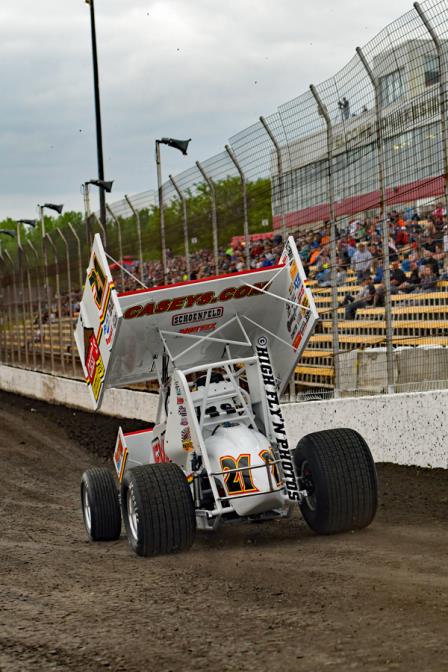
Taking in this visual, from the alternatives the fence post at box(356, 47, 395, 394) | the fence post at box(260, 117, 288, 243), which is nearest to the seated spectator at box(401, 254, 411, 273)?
the fence post at box(356, 47, 395, 394)

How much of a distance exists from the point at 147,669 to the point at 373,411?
6.17 meters

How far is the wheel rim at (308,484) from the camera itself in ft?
22.7

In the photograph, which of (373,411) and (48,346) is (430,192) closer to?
(373,411)

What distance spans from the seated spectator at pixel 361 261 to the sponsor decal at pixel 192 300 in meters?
3.13

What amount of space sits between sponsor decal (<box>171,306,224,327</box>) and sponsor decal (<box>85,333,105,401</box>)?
70 centimetres

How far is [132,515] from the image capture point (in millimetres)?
6859

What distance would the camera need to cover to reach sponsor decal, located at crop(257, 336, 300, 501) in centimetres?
672

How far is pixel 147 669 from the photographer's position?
4082 mm

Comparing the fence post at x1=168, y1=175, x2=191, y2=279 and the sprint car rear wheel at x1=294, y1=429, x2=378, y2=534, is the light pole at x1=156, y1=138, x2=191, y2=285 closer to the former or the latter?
the fence post at x1=168, y1=175, x2=191, y2=279

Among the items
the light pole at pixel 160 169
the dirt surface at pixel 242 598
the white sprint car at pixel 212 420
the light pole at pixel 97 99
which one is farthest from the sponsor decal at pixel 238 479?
the light pole at pixel 97 99

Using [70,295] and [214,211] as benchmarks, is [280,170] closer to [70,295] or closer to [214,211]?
[214,211]

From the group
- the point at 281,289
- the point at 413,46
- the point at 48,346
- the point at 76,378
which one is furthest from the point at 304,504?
the point at 48,346

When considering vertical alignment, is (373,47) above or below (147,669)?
above

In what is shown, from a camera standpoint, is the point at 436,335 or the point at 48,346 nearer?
the point at 436,335
